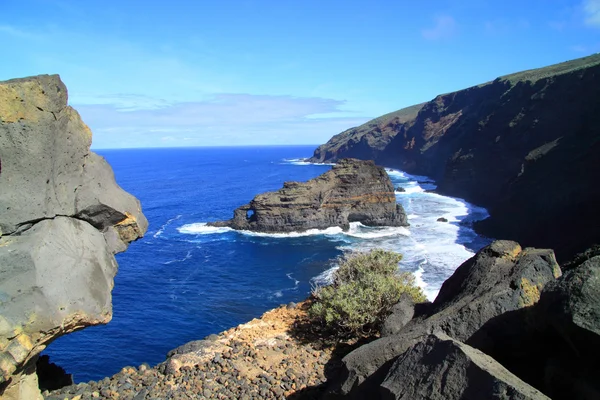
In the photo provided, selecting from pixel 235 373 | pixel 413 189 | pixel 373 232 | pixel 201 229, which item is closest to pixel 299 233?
pixel 373 232

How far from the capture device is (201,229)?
2354 inches

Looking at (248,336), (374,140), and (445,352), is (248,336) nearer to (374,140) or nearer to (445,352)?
(445,352)

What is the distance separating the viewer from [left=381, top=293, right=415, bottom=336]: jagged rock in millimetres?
10938

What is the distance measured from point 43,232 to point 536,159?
192ft

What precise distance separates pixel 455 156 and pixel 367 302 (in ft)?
257

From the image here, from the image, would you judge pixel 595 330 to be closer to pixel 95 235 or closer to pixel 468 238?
pixel 95 235

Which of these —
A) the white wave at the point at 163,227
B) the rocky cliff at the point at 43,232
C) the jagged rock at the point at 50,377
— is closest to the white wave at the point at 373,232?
the white wave at the point at 163,227

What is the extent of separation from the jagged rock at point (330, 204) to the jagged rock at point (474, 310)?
49599 millimetres

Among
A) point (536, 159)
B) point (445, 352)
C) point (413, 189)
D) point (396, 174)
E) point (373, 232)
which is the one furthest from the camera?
point (396, 174)

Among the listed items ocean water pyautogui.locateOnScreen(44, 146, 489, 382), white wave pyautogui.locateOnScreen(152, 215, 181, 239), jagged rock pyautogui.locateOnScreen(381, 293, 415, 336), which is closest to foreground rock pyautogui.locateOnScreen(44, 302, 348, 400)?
jagged rock pyautogui.locateOnScreen(381, 293, 415, 336)

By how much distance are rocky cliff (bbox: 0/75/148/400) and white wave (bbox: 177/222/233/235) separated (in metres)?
48.6

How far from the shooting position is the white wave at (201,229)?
A: 191ft

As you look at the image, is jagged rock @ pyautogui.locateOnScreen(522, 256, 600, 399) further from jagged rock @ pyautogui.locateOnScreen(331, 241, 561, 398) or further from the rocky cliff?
the rocky cliff

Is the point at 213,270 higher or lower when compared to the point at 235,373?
lower
